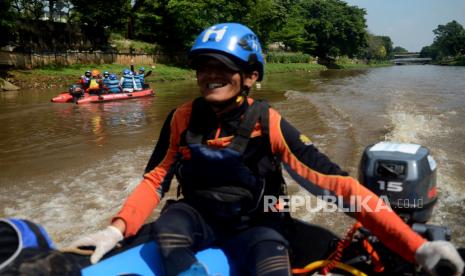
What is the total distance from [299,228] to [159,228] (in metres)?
1.32

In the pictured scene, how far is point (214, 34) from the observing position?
2.17 m

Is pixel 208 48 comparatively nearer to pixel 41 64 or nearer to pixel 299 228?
pixel 299 228

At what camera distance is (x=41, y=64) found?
25547 mm

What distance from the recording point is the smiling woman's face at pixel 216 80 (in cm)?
220

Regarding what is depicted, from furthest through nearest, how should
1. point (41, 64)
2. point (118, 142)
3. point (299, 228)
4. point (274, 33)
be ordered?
point (274, 33) < point (41, 64) < point (118, 142) < point (299, 228)

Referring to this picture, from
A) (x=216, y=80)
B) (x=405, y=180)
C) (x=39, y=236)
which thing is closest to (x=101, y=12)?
(x=216, y=80)

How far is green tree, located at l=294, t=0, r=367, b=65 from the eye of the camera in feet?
216

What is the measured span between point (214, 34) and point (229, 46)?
0.40 feet

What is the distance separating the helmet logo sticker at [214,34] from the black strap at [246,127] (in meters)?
0.40

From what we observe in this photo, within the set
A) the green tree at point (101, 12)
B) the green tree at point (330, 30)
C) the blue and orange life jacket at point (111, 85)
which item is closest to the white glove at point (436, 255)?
the blue and orange life jacket at point (111, 85)

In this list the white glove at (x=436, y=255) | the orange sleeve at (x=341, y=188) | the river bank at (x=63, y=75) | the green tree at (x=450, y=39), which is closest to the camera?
the white glove at (x=436, y=255)

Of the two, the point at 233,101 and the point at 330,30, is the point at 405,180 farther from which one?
the point at 330,30

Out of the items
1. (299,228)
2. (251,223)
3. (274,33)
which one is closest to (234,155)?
(251,223)

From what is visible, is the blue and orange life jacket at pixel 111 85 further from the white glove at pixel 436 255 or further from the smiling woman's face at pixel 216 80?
the white glove at pixel 436 255
